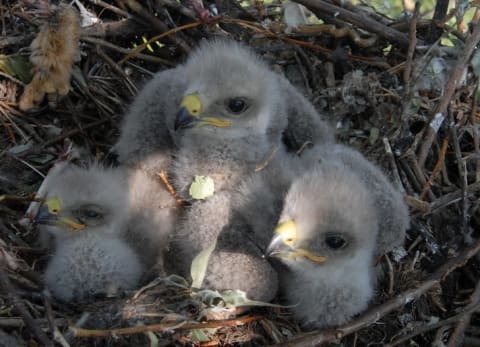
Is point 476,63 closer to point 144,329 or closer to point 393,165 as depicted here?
point 393,165

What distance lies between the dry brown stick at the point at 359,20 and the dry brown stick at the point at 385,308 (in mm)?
1591

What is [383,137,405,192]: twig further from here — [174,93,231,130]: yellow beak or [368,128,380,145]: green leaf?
[174,93,231,130]: yellow beak

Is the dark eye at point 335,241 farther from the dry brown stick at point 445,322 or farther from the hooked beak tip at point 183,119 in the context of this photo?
the hooked beak tip at point 183,119

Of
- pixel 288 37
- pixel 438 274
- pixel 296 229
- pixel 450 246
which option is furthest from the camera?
pixel 288 37

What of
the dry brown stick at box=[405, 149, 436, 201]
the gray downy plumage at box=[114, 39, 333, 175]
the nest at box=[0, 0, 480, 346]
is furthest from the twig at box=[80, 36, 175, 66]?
the dry brown stick at box=[405, 149, 436, 201]

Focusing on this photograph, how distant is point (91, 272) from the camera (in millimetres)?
3086

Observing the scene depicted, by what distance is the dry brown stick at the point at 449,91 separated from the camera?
3756mm

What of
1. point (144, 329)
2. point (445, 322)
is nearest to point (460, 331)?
point (445, 322)

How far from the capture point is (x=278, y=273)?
10.2ft

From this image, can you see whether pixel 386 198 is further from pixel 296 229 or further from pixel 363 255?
pixel 296 229

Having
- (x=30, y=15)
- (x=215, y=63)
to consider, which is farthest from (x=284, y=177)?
(x=30, y=15)

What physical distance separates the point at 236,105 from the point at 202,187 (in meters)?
0.46

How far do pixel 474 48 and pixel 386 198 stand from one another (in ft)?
4.86

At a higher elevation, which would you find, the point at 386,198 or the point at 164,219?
the point at 386,198
